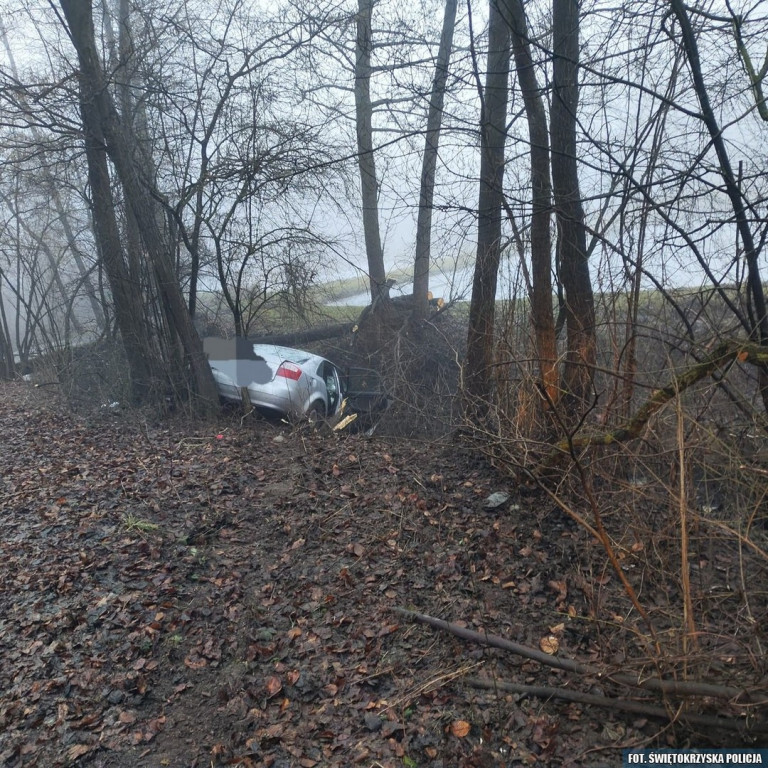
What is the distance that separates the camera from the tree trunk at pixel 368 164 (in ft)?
36.7

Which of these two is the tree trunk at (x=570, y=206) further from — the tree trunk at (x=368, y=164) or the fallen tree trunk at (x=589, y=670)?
the tree trunk at (x=368, y=164)

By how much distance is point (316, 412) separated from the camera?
1061cm

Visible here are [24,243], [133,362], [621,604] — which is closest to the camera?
[621,604]

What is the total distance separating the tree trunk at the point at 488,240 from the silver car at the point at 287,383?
3.21 meters

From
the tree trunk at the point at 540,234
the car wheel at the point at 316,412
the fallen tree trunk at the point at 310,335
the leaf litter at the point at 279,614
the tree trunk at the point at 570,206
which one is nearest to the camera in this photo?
the leaf litter at the point at 279,614

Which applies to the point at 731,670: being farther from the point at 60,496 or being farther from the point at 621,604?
the point at 60,496

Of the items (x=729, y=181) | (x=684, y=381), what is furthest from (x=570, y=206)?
(x=684, y=381)

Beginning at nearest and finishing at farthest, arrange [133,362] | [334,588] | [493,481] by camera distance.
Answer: [334,588] → [493,481] → [133,362]

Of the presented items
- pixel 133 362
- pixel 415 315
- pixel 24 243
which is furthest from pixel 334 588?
pixel 24 243

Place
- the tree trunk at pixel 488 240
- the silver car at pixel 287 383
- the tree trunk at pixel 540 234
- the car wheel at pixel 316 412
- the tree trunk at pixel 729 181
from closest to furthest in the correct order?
the tree trunk at pixel 729 181 → the tree trunk at pixel 540 234 → the tree trunk at pixel 488 240 → the car wheel at pixel 316 412 → the silver car at pixel 287 383

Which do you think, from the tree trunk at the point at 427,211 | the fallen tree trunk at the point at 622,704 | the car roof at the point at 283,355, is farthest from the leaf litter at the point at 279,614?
the tree trunk at the point at 427,211

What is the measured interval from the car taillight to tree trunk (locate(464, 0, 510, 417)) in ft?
11.7

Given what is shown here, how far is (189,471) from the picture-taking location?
7570 mm

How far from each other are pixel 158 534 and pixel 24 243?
13.5m
